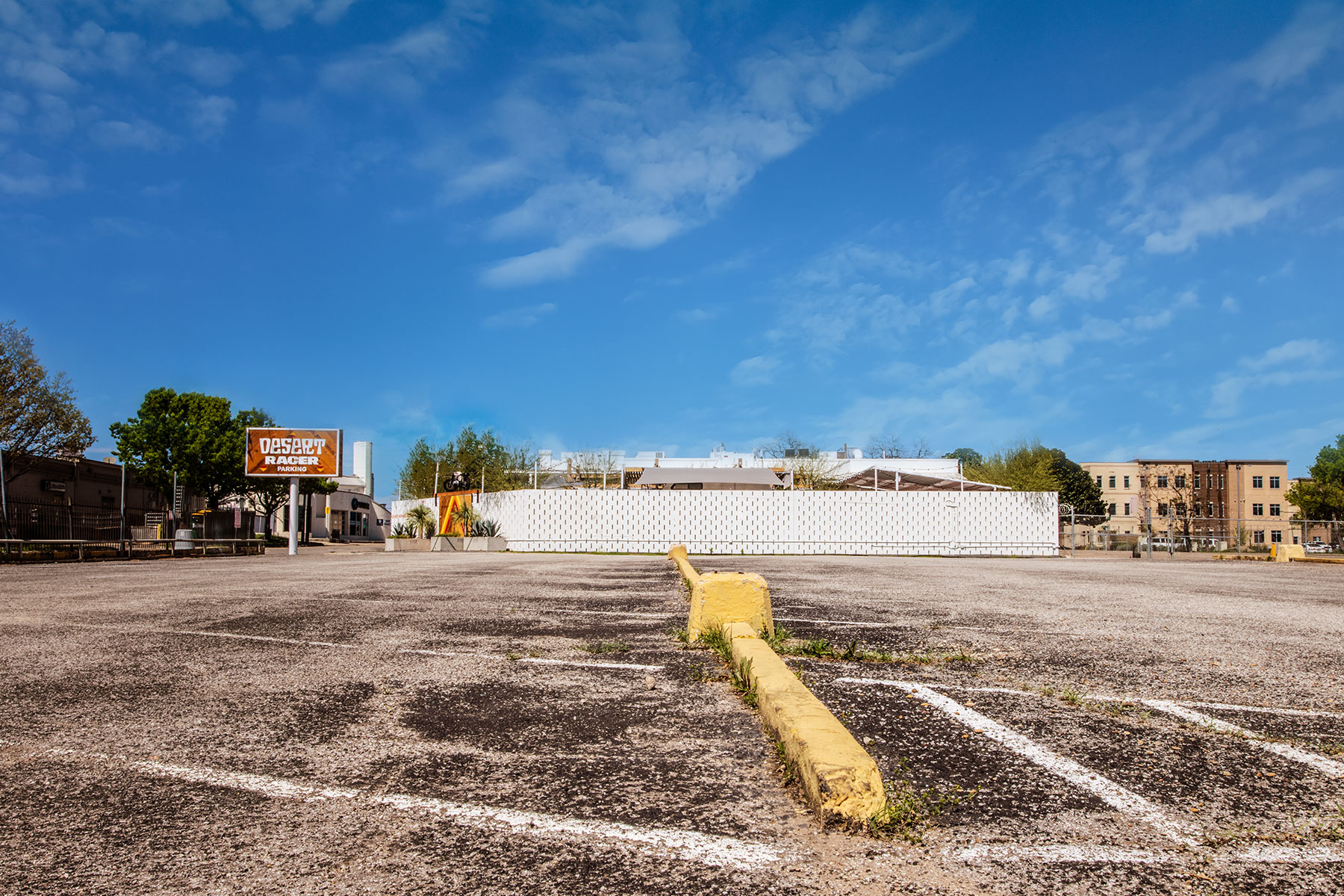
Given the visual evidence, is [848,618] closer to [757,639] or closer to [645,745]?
[757,639]

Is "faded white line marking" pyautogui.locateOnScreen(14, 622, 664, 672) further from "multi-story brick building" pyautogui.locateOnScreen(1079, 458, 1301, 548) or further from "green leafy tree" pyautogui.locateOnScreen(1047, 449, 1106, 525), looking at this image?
"multi-story brick building" pyautogui.locateOnScreen(1079, 458, 1301, 548)

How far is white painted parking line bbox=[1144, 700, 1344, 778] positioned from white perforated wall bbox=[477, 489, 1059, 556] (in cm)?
2568

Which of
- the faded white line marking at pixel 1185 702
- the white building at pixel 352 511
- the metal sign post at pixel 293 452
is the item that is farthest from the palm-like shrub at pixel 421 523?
the faded white line marking at pixel 1185 702

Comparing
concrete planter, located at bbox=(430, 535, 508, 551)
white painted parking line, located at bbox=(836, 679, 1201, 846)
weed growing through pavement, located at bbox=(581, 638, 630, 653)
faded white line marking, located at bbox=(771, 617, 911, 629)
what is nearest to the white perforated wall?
concrete planter, located at bbox=(430, 535, 508, 551)

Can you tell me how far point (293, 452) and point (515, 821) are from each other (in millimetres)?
34638

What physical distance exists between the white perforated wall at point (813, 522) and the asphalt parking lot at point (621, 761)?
22.6m

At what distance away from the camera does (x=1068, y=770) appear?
3.07 metres

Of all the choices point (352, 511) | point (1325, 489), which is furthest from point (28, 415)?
point (1325, 489)

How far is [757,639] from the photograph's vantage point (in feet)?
16.5

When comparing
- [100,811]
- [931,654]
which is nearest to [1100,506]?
[931,654]

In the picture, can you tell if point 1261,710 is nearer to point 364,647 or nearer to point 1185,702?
point 1185,702

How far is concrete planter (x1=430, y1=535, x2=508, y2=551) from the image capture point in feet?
103

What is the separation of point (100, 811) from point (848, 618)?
6.36 m

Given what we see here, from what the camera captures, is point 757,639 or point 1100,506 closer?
point 757,639
